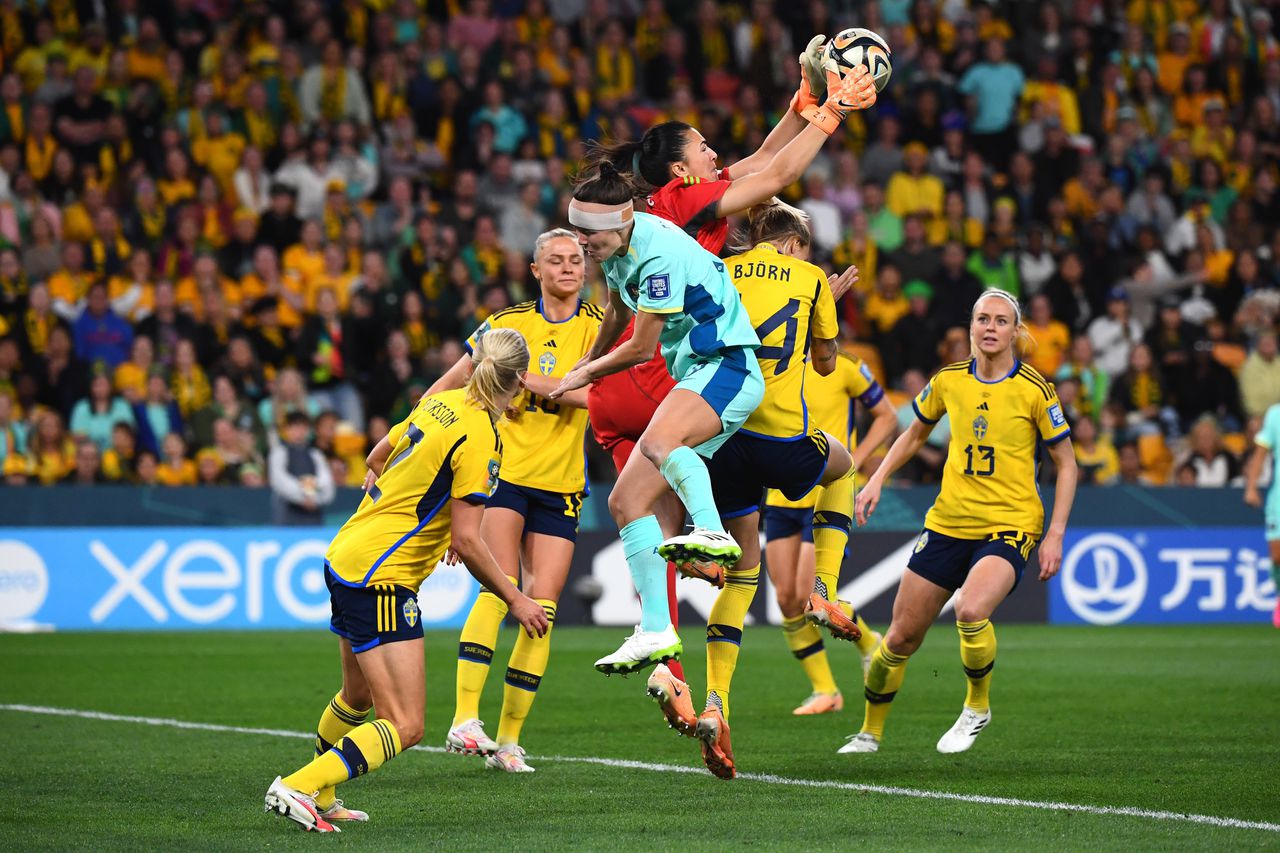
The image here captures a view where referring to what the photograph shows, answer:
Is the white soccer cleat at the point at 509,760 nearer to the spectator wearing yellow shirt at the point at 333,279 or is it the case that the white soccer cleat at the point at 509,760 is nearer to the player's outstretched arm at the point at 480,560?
the player's outstretched arm at the point at 480,560

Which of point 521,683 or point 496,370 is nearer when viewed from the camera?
point 496,370

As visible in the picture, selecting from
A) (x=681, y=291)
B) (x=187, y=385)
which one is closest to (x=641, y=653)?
(x=681, y=291)

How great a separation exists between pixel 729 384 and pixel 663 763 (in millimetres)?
2296

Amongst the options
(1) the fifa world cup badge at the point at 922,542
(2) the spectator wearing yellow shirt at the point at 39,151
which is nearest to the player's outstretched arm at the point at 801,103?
(1) the fifa world cup badge at the point at 922,542

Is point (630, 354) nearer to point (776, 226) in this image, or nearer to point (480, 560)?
point (480, 560)

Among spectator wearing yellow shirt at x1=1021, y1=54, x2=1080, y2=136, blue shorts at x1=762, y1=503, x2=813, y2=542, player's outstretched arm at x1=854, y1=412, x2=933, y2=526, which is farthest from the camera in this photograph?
spectator wearing yellow shirt at x1=1021, y1=54, x2=1080, y2=136

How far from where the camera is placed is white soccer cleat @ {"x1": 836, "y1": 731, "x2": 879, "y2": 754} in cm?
905

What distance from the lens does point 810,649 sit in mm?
11094

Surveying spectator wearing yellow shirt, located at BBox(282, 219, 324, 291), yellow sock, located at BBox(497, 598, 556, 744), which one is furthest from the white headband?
spectator wearing yellow shirt, located at BBox(282, 219, 324, 291)

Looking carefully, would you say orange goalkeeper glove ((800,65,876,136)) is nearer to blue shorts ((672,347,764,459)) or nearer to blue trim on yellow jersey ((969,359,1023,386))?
blue shorts ((672,347,764,459))

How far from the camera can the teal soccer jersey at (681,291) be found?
721 cm

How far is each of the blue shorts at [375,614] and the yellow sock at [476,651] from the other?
1967 mm

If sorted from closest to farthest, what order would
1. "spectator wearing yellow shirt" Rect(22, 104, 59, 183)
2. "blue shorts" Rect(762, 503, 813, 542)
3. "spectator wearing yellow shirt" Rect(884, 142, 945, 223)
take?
"blue shorts" Rect(762, 503, 813, 542) → "spectator wearing yellow shirt" Rect(22, 104, 59, 183) → "spectator wearing yellow shirt" Rect(884, 142, 945, 223)

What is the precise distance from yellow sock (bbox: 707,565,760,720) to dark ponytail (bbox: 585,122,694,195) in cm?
180
